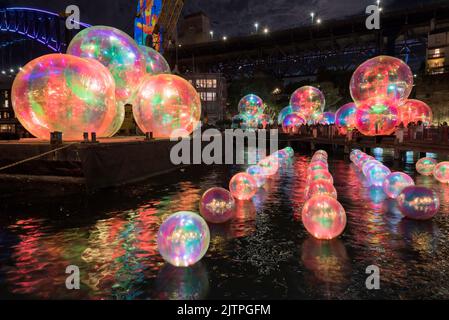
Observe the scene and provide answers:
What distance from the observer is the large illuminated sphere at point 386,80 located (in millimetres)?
19625

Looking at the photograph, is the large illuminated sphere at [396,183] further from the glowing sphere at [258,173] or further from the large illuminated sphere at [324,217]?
the large illuminated sphere at [324,217]

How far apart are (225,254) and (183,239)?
3.77 feet

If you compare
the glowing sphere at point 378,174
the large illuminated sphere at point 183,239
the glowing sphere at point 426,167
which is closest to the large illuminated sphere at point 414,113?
the glowing sphere at point 426,167

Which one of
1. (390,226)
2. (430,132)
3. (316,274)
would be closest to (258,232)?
(316,274)

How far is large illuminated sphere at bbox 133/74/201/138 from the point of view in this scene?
14391 millimetres

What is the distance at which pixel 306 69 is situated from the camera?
82.8 meters

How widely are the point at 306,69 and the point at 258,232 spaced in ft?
262

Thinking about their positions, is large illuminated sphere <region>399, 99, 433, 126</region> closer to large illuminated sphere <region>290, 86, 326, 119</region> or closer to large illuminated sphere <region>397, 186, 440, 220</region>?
large illuminated sphere <region>290, 86, 326, 119</region>

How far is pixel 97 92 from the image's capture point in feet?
38.7

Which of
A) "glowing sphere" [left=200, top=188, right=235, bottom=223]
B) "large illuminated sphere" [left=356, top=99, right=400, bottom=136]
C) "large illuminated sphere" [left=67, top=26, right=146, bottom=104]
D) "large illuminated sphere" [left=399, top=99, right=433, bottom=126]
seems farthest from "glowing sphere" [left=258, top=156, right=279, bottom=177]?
"large illuminated sphere" [left=399, top=99, right=433, bottom=126]

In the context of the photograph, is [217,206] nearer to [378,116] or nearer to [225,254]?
[225,254]

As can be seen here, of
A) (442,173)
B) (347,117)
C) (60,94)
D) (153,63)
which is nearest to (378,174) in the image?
(442,173)

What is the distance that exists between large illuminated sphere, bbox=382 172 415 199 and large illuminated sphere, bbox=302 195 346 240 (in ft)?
14.5
